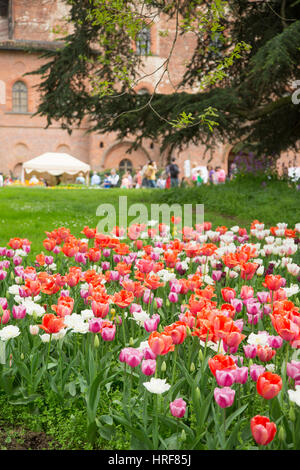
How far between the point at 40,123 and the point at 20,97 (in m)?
2.65

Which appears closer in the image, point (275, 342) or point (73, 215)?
point (275, 342)

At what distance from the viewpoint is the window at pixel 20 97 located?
33562 millimetres

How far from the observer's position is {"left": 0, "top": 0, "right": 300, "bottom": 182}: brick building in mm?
32375

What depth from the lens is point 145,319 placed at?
2271 mm

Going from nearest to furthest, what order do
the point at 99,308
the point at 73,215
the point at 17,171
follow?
1. the point at 99,308
2. the point at 73,215
3. the point at 17,171

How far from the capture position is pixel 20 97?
33.7m

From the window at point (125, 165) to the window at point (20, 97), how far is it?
24.7 feet

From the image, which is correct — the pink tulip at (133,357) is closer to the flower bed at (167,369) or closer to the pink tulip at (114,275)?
the flower bed at (167,369)

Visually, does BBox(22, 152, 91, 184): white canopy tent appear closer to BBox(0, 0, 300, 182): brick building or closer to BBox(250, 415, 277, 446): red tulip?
BBox(0, 0, 300, 182): brick building

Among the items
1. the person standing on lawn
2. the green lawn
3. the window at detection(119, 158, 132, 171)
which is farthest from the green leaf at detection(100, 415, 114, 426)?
the window at detection(119, 158, 132, 171)

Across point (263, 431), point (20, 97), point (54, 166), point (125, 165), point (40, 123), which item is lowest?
point (263, 431)

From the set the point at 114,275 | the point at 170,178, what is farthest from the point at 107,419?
the point at 170,178

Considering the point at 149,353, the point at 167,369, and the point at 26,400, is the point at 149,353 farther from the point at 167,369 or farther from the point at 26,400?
the point at 26,400
